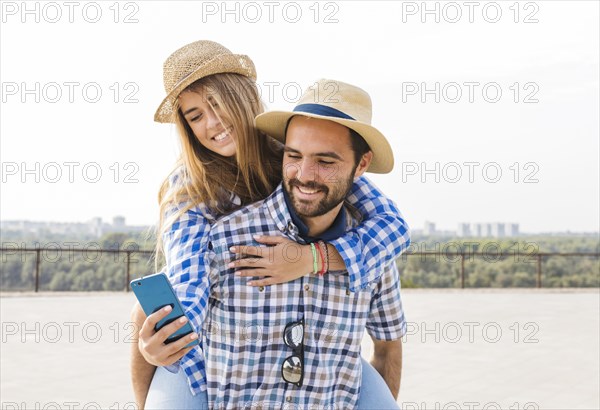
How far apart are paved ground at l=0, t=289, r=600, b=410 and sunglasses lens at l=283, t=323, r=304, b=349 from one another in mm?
4423

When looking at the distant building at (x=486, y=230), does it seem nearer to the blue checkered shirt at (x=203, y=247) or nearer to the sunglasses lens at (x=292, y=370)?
the blue checkered shirt at (x=203, y=247)

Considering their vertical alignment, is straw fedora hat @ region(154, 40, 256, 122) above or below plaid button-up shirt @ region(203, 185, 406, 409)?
above

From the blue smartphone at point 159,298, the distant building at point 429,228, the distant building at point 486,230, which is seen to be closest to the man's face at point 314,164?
the blue smartphone at point 159,298

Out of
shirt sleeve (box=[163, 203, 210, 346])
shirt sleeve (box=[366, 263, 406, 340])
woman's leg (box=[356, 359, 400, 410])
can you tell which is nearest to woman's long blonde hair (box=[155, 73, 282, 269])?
shirt sleeve (box=[163, 203, 210, 346])

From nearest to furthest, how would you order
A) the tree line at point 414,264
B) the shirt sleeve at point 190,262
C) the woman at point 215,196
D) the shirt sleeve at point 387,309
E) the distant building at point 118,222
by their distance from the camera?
the shirt sleeve at point 190,262 → the woman at point 215,196 → the shirt sleeve at point 387,309 → the tree line at point 414,264 → the distant building at point 118,222

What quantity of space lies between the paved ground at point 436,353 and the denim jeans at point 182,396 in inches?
160

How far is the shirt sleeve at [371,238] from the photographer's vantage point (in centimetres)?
260

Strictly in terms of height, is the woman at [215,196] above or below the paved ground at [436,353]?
above

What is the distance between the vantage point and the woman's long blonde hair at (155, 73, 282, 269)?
274cm

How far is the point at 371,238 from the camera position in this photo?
272 centimetres

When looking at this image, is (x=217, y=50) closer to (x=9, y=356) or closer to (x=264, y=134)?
(x=264, y=134)

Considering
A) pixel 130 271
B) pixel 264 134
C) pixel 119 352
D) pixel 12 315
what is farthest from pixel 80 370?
pixel 130 271

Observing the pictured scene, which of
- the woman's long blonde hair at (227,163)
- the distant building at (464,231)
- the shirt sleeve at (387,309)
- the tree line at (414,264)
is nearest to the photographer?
the woman's long blonde hair at (227,163)

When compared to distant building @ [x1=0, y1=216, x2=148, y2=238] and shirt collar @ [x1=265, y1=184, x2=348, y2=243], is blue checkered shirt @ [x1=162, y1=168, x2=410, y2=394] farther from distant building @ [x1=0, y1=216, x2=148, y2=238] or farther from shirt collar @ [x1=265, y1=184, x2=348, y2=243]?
distant building @ [x1=0, y1=216, x2=148, y2=238]
